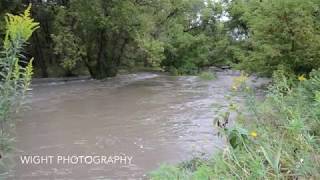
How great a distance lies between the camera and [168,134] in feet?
27.9

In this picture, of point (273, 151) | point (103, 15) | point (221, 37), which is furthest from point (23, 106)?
point (221, 37)

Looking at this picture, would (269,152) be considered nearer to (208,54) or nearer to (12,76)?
(12,76)

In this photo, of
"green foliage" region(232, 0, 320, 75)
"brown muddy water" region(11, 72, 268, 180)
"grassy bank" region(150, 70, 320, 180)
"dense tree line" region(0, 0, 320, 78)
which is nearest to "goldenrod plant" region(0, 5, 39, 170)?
"grassy bank" region(150, 70, 320, 180)

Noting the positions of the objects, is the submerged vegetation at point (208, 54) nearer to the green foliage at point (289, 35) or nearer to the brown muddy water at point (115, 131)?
the green foliage at point (289, 35)

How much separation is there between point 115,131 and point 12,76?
578 cm

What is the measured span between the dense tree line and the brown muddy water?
8.82 ft

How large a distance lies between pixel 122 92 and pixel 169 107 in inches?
168

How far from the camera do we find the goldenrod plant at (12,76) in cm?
288

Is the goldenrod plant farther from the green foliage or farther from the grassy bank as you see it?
the green foliage

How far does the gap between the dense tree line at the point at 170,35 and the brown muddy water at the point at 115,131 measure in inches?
106

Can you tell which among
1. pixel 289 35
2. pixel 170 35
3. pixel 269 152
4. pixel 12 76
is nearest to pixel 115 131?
pixel 269 152

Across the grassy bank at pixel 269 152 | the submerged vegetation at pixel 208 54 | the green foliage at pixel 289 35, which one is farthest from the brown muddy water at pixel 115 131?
the green foliage at pixel 289 35

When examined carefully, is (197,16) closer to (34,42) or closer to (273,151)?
(34,42)

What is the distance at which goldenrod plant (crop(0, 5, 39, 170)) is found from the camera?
2883 millimetres
